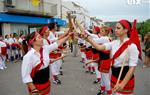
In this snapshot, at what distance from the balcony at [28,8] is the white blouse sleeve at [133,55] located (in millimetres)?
23892

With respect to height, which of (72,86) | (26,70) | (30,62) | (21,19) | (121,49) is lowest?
(72,86)

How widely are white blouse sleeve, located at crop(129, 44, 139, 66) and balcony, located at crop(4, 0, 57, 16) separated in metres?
23.9

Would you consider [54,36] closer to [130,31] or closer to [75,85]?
[75,85]

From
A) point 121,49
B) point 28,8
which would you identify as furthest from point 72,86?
point 28,8

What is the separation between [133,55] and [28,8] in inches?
1112

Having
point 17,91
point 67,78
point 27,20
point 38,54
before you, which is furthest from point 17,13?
point 38,54

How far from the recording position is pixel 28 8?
106ft

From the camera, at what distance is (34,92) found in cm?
510

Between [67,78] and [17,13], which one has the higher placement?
[17,13]

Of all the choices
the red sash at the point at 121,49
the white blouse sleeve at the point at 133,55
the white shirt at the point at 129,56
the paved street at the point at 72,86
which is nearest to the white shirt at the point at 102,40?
the paved street at the point at 72,86

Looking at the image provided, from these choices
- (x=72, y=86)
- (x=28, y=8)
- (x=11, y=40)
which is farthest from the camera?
(x=28, y=8)

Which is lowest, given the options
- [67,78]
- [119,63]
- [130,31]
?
[67,78]

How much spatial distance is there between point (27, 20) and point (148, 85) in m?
22.0

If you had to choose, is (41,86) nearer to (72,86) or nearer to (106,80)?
(106,80)
